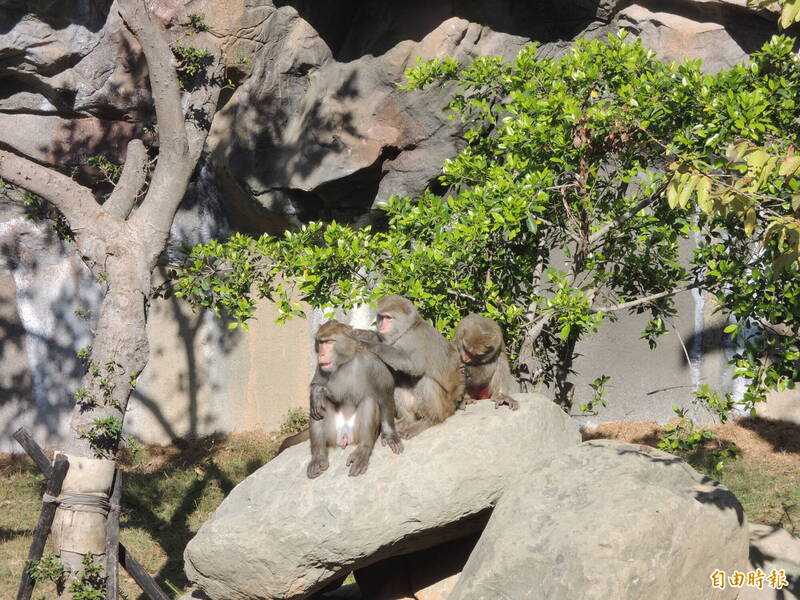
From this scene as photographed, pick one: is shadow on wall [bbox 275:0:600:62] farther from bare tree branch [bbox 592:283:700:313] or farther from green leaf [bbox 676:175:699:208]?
green leaf [bbox 676:175:699:208]

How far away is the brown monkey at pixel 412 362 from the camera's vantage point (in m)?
7.04

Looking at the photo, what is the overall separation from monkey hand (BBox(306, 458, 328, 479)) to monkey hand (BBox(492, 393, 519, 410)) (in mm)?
1405

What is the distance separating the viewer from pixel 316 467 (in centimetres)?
691

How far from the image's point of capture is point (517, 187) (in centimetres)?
763

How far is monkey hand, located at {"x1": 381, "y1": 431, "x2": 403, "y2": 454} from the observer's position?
6824 millimetres

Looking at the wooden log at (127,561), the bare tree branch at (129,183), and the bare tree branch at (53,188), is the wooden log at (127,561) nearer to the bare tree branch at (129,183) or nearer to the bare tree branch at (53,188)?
the bare tree branch at (53,188)

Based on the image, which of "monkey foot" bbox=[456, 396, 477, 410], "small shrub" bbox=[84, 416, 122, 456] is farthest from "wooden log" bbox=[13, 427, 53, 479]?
"monkey foot" bbox=[456, 396, 477, 410]

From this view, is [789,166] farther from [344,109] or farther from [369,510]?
[344,109]

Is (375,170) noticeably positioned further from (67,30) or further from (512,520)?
(512,520)

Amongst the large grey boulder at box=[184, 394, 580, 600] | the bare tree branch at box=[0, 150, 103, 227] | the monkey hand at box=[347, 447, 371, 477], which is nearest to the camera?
the large grey boulder at box=[184, 394, 580, 600]

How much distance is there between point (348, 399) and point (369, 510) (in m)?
0.88

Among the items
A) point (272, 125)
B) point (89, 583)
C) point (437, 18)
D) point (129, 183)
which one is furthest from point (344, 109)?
point (89, 583)

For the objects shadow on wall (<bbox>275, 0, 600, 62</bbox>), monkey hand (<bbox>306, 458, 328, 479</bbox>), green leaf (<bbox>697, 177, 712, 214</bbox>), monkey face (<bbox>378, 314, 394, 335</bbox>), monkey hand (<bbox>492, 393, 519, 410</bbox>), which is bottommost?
monkey hand (<bbox>306, 458, 328, 479</bbox>)

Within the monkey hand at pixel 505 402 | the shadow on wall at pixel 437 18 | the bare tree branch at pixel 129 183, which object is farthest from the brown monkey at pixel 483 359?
the shadow on wall at pixel 437 18
